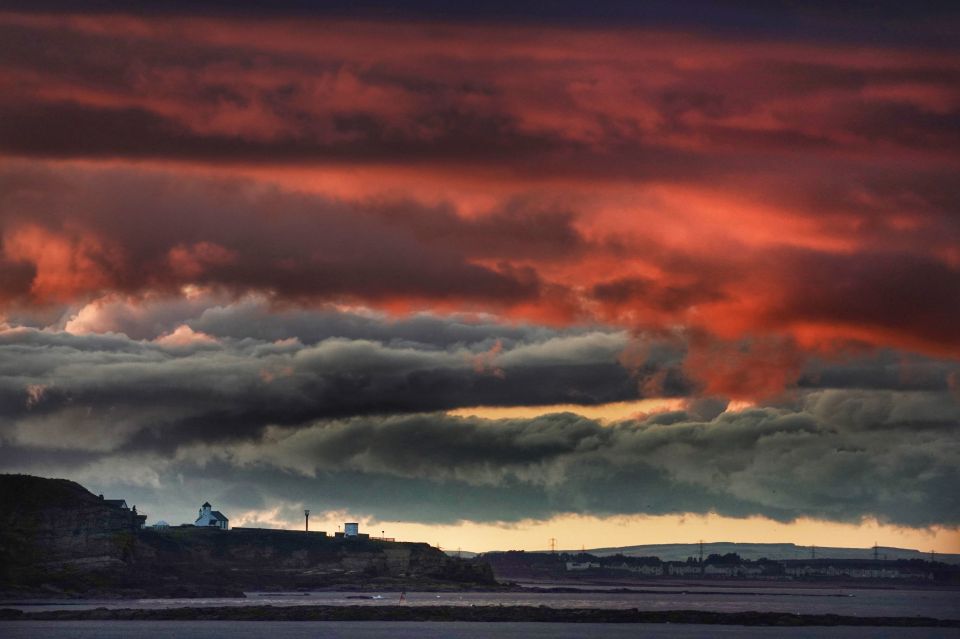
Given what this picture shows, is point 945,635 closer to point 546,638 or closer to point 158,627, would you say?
point 546,638

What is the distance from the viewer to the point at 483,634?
186 metres

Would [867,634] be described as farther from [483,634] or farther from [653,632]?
[483,634]

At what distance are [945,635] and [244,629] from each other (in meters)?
84.1

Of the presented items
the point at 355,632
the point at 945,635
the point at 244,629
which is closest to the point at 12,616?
the point at 244,629

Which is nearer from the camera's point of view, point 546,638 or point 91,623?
point 546,638

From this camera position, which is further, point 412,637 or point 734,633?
point 734,633

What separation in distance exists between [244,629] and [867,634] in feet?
246

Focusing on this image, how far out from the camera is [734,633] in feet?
636

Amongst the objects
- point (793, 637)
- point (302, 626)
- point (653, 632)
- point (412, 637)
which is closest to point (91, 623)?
point (302, 626)

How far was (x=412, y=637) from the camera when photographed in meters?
178

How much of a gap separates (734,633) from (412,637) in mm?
41819

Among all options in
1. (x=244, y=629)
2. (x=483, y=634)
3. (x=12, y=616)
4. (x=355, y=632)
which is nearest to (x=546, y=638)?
(x=483, y=634)

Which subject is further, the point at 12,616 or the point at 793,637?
the point at 12,616

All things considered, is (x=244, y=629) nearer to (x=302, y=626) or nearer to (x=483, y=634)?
(x=302, y=626)
